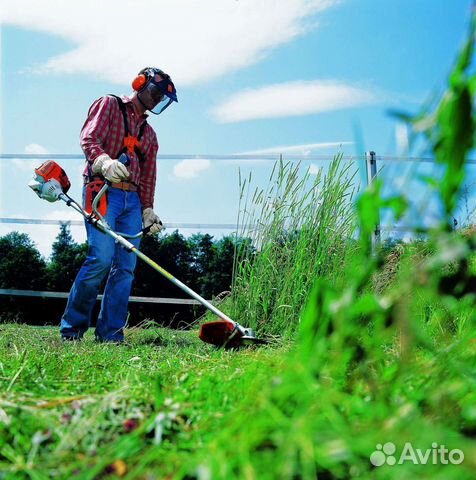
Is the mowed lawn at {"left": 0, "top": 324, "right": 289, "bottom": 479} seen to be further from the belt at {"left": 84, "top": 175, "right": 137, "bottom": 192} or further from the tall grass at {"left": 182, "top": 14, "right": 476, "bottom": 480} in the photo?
the belt at {"left": 84, "top": 175, "right": 137, "bottom": 192}

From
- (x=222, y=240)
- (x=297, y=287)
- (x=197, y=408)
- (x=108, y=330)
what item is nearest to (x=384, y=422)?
(x=197, y=408)

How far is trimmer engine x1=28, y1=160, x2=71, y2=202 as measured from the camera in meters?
3.59

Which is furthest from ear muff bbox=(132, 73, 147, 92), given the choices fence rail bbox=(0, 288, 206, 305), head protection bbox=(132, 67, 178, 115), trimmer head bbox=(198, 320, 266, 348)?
fence rail bbox=(0, 288, 206, 305)

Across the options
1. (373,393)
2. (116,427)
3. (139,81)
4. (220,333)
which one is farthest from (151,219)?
(373,393)

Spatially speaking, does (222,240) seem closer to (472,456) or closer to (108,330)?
(108,330)

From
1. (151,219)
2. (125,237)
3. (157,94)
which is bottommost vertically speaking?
(125,237)

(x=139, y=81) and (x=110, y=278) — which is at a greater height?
(x=139, y=81)

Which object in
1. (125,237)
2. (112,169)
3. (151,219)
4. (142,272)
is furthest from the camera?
(142,272)

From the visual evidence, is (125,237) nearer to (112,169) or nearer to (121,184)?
(121,184)

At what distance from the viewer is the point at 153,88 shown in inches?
144

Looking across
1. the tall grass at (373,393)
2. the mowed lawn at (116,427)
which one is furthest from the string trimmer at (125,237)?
the tall grass at (373,393)

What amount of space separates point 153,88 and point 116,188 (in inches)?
24.5

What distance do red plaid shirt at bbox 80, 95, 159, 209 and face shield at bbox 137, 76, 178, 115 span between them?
91 millimetres

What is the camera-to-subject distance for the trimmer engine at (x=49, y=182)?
359 centimetres
